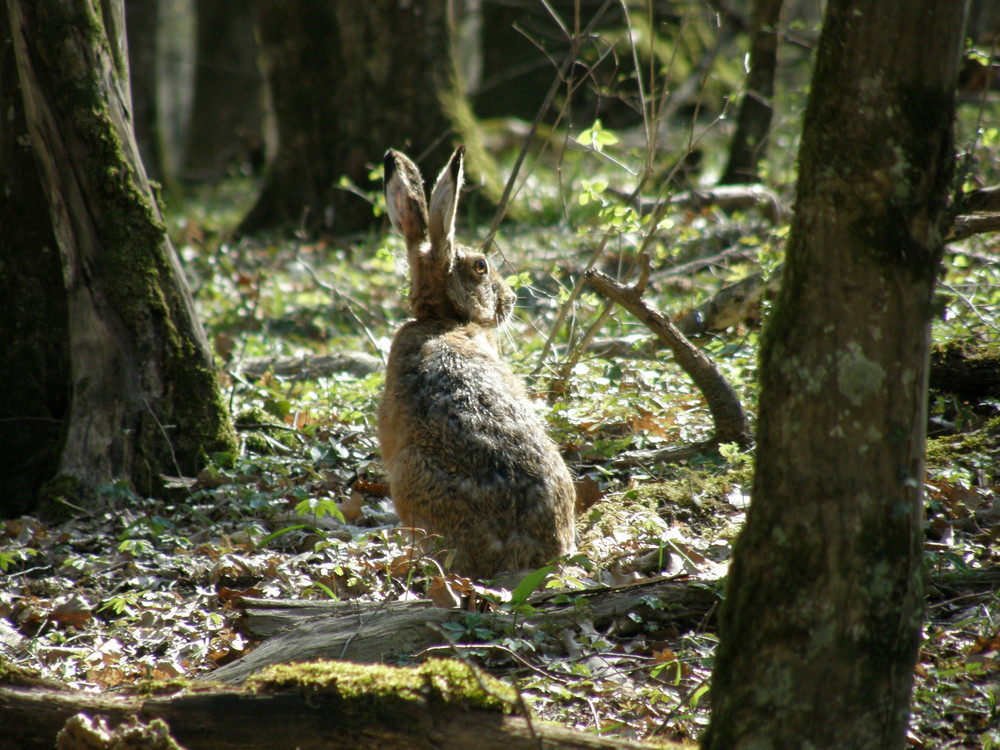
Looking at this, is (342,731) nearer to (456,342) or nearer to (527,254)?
(456,342)

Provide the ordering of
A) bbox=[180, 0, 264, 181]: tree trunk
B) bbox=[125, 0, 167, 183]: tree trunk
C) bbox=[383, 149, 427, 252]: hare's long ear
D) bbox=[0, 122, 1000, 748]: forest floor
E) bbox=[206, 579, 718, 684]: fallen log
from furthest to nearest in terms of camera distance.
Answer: bbox=[180, 0, 264, 181]: tree trunk < bbox=[125, 0, 167, 183]: tree trunk < bbox=[383, 149, 427, 252]: hare's long ear < bbox=[206, 579, 718, 684]: fallen log < bbox=[0, 122, 1000, 748]: forest floor

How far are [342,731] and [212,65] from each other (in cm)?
2231

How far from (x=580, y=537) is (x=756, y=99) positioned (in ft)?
26.9

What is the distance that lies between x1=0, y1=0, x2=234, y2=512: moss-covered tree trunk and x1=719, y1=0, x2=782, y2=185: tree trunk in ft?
22.9

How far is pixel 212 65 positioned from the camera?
2242 cm

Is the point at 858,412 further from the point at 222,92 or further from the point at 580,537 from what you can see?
the point at 222,92

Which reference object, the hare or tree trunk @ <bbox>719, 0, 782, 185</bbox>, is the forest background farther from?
the hare

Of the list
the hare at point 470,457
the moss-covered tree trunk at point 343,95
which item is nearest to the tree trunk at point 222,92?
the moss-covered tree trunk at point 343,95

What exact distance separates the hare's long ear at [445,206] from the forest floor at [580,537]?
0.56m

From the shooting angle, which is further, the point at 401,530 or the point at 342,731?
the point at 401,530

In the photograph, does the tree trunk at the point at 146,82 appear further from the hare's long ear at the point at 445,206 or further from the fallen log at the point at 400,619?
the fallen log at the point at 400,619

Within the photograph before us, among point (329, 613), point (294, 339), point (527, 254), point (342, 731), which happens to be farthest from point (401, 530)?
point (527, 254)

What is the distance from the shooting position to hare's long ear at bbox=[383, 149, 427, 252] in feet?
21.8

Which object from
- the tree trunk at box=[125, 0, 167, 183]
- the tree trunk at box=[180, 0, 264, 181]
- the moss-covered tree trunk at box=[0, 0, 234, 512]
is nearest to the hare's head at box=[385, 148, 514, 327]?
the moss-covered tree trunk at box=[0, 0, 234, 512]
